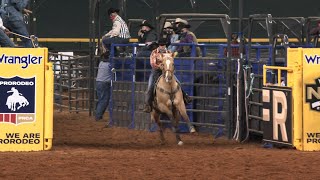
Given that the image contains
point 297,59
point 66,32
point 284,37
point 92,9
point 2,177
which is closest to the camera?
point 2,177

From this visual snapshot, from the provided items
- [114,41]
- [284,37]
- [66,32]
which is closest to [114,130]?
[114,41]

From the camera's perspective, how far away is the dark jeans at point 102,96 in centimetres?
2309

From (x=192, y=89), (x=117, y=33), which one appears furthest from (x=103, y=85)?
(x=192, y=89)

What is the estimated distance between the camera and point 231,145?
17531 millimetres

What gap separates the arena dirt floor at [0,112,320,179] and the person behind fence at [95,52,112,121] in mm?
4282

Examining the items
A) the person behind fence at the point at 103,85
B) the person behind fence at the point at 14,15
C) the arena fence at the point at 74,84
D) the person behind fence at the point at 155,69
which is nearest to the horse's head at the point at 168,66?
the person behind fence at the point at 155,69

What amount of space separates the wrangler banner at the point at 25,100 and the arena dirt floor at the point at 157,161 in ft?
1.35

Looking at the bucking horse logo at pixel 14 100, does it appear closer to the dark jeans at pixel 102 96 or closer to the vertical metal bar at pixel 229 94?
the vertical metal bar at pixel 229 94

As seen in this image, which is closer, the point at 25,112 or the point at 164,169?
the point at 164,169

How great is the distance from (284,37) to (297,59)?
1.27 metres

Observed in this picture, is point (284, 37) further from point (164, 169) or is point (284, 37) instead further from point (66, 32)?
point (66, 32)

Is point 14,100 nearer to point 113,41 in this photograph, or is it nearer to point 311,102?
point 311,102

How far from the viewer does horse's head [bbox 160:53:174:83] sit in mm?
17484

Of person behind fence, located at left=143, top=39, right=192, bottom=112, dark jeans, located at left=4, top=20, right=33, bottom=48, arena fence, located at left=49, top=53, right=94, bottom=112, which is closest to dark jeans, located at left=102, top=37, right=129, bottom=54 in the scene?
arena fence, located at left=49, top=53, right=94, bottom=112
